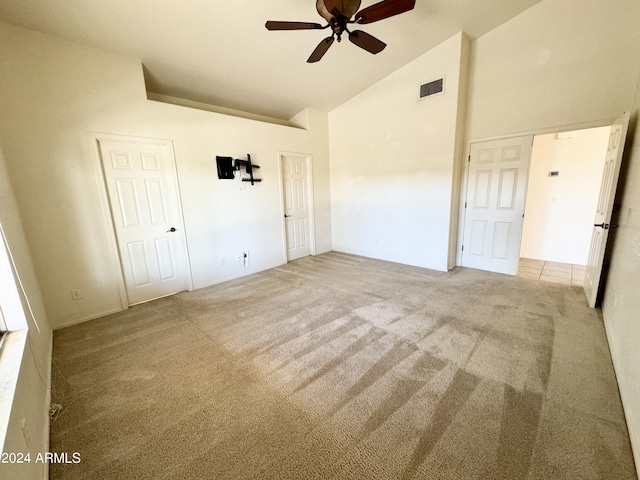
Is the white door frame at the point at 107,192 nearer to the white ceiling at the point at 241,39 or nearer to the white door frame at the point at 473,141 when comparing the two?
the white ceiling at the point at 241,39

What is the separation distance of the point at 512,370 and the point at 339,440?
1.42m

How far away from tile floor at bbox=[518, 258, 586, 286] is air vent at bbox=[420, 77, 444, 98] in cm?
302

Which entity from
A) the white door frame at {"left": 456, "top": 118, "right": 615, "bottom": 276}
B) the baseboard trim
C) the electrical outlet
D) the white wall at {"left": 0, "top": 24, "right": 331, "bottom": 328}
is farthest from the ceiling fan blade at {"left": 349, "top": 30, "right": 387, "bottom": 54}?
the baseboard trim

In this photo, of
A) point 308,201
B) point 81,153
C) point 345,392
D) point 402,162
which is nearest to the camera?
→ point 345,392

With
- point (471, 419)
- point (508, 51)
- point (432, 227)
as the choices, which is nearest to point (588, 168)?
point (508, 51)

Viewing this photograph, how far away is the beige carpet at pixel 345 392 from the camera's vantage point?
131cm

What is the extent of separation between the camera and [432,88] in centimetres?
376

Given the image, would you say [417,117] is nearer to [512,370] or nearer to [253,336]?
[512,370]

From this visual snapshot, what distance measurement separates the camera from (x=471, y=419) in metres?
1.52

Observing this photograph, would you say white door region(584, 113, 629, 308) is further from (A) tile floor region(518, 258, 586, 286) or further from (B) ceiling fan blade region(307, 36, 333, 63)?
(B) ceiling fan blade region(307, 36, 333, 63)

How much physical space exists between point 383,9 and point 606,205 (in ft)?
9.98

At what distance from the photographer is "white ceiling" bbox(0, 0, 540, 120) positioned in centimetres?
232

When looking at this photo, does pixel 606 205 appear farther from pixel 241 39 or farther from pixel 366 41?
pixel 241 39

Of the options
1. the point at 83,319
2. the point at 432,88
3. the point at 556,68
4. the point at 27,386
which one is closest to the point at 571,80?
the point at 556,68
